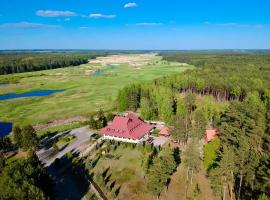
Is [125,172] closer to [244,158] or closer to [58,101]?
[244,158]

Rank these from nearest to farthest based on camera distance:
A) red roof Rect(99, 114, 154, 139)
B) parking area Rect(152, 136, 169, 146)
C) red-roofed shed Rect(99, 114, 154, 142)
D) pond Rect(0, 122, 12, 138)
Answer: parking area Rect(152, 136, 169, 146), red-roofed shed Rect(99, 114, 154, 142), red roof Rect(99, 114, 154, 139), pond Rect(0, 122, 12, 138)

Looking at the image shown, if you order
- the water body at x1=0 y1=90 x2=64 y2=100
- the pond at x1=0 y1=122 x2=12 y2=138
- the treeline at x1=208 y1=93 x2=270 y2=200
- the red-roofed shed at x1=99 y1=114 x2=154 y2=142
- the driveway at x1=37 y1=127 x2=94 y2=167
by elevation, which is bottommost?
the water body at x1=0 y1=90 x2=64 y2=100

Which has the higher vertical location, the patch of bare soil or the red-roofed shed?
the red-roofed shed

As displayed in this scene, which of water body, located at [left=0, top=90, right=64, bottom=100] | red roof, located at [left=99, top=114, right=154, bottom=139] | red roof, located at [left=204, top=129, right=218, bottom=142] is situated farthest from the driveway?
water body, located at [left=0, top=90, right=64, bottom=100]

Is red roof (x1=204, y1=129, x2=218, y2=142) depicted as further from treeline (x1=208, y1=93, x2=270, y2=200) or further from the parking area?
the parking area

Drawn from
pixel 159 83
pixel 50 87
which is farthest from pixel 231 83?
pixel 50 87

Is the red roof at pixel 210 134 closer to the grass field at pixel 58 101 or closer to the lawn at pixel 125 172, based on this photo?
the lawn at pixel 125 172
